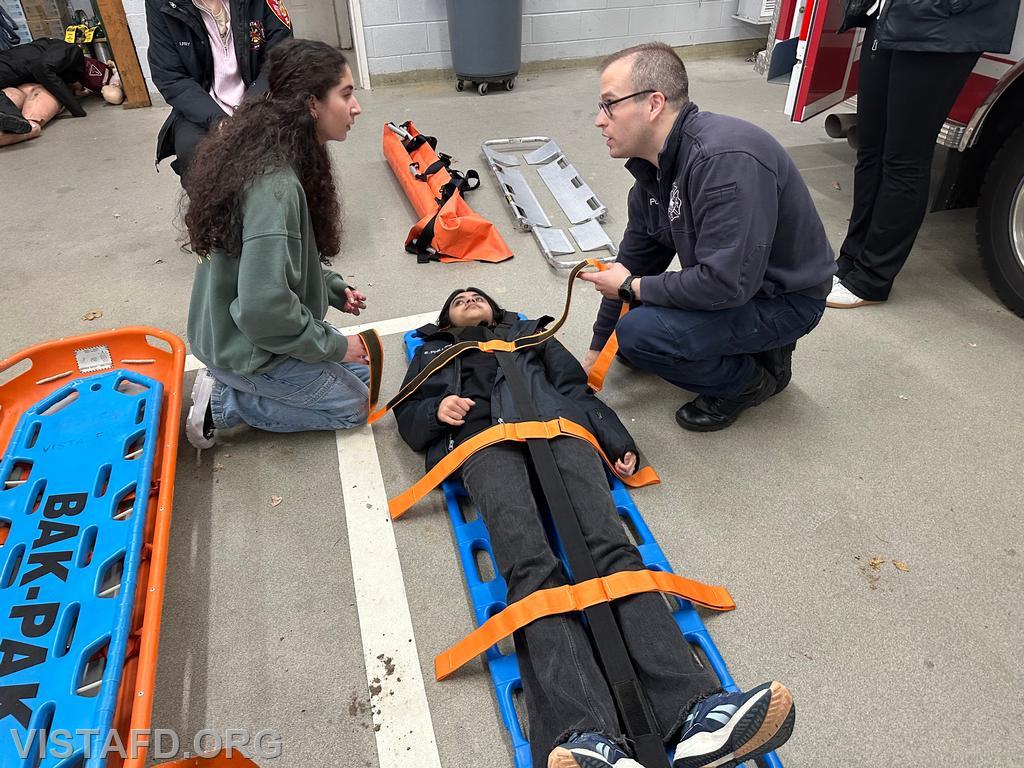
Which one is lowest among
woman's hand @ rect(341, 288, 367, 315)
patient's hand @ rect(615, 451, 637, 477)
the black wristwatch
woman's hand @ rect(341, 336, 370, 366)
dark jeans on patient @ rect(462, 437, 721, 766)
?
patient's hand @ rect(615, 451, 637, 477)

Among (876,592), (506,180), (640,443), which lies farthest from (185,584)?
(506,180)

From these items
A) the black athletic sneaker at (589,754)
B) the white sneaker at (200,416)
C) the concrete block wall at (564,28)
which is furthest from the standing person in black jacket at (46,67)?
the black athletic sneaker at (589,754)

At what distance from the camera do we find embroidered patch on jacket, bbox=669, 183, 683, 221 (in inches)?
84.0

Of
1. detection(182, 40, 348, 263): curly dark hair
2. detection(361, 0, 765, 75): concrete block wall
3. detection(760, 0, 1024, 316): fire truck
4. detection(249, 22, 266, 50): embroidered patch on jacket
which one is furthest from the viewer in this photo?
detection(361, 0, 765, 75): concrete block wall

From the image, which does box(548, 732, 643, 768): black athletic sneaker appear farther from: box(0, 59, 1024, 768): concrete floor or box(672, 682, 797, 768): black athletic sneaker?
box(0, 59, 1024, 768): concrete floor


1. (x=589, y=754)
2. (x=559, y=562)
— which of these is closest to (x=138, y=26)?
(x=559, y=562)

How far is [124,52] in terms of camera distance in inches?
217

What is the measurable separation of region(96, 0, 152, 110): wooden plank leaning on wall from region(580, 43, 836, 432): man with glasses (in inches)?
198

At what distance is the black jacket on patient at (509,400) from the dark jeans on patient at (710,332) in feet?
0.78

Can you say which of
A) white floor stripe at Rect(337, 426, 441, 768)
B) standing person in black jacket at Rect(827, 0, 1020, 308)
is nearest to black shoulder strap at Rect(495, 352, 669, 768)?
white floor stripe at Rect(337, 426, 441, 768)

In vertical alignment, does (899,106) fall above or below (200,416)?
above

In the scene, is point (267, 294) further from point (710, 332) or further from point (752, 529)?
point (752, 529)

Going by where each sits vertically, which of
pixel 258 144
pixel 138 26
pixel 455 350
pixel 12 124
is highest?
pixel 258 144

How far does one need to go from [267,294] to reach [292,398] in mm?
528
